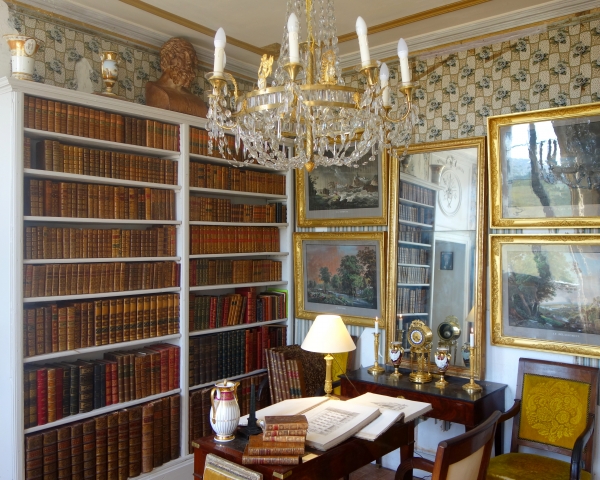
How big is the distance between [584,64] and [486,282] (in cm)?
156

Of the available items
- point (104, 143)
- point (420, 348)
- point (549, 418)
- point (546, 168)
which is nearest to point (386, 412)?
point (420, 348)

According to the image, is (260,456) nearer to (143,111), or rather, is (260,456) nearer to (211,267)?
(211,267)

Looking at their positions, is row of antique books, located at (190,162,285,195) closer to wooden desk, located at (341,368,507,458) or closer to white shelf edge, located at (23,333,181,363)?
white shelf edge, located at (23,333,181,363)

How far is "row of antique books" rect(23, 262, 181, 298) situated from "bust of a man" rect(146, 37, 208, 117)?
1176 millimetres

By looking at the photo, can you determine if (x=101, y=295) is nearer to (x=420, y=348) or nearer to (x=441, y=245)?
(x=420, y=348)

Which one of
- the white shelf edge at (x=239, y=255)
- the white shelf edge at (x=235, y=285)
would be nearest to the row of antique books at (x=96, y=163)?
the white shelf edge at (x=239, y=255)

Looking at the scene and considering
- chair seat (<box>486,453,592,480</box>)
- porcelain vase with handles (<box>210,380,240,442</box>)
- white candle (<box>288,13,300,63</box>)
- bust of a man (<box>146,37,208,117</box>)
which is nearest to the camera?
white candle (<box>288,13,300,63</box>)

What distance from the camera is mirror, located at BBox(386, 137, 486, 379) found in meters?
3.79

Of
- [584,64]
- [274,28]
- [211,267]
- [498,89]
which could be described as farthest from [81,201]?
[584,64]

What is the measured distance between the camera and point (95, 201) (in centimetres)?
346

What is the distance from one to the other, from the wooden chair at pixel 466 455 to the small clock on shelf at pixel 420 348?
51.7 inches

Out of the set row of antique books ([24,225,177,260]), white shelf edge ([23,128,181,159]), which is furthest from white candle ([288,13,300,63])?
row of antique books ([24,225,177,260])

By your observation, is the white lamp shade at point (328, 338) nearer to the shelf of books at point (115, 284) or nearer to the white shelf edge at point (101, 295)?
the shelf of books at point (115, 284)

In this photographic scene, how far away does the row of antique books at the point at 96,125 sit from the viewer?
316cm
